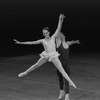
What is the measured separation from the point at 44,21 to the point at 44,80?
13252mm

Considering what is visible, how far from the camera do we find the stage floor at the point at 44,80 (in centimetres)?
830

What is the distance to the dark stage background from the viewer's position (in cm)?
1753

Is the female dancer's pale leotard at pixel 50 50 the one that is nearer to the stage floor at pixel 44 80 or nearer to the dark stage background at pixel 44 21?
the stage floor at pixel 44 80

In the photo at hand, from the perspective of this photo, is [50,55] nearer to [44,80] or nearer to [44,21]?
[44,80]

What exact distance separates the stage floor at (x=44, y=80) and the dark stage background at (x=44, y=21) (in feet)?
10.0

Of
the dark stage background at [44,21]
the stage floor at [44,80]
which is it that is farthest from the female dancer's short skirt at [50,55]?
the dark stage background at [44,21]

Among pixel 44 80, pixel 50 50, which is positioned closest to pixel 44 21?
pixel 44 80

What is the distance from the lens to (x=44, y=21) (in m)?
22.8

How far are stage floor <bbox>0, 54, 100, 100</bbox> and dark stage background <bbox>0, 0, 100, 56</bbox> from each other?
3.06 m

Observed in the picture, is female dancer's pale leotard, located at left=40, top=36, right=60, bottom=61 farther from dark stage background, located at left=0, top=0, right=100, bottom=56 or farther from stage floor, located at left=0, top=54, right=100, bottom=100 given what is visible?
dark stage background, located at left=0, top=0, right=100, bottom=56

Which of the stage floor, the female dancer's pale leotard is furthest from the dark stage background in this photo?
the female dancer's pale leotard

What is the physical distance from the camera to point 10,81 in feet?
32.7

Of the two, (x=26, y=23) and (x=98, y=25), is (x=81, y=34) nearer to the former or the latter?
(x=98, y=25)

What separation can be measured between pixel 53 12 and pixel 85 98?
49.9ft
